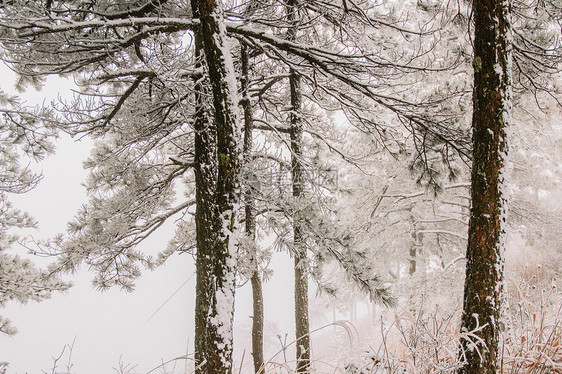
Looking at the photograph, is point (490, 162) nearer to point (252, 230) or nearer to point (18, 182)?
point (252, 230)

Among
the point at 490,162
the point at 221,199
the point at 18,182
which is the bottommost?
the point at 221,199

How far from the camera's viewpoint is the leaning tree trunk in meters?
2.23

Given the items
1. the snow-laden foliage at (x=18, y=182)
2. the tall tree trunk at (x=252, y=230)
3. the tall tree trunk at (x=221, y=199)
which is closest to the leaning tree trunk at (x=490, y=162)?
the tall tree trunk at (x=221, y=199)

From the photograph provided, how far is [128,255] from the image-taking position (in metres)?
6.22

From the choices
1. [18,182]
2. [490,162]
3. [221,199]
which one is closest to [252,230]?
[221,199]

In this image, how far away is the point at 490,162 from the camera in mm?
2270

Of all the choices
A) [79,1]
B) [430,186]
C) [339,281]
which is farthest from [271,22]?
[339,281]

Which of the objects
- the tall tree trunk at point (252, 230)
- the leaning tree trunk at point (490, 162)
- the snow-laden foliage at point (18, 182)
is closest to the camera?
the leaning tree trunk at point (490, 162)

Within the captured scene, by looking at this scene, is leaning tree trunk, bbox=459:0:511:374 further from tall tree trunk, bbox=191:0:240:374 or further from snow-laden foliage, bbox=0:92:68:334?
snow-laden foliage, bbox=0:92:68:334

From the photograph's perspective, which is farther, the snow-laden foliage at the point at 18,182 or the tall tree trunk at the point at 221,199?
the snow-laden foliage at the point at 18,182

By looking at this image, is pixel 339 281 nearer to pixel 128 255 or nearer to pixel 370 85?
pixel 128 255

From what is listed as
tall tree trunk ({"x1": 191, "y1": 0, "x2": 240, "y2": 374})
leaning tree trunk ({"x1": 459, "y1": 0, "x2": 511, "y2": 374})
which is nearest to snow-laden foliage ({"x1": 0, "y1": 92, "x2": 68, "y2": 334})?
tall tree trunk ({"x1": 191, "y1": 0, "x2": 240, "y2": 374})

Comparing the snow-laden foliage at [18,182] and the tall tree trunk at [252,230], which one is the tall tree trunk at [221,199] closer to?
the tall tree trunk at [252,230]

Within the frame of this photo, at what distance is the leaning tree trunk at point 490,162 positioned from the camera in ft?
7.31
